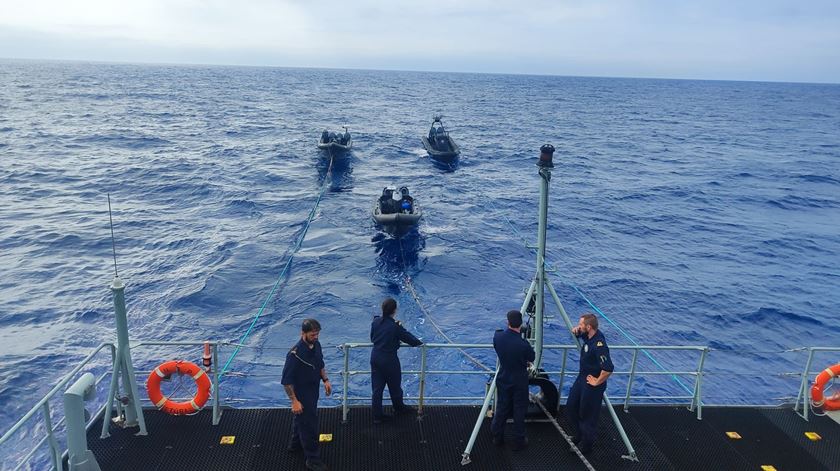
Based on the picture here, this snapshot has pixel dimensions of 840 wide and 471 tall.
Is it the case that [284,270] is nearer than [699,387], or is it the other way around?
[699,387]

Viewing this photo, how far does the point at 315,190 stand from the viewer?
38500 mm

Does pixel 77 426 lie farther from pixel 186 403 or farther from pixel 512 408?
pixel 512 408

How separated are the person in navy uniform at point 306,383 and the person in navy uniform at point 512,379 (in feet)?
7.12

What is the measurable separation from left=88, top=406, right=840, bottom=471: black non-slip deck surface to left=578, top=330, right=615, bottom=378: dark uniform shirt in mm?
1247

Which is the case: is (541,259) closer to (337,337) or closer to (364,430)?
(364,430)

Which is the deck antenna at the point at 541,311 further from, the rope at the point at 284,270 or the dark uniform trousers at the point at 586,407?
the rope at the point at 284,270

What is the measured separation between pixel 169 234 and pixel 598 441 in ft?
81.6

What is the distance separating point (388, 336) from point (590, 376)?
2590mm

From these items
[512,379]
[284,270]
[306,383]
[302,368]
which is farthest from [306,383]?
[284,270]

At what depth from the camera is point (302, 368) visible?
6648 mm

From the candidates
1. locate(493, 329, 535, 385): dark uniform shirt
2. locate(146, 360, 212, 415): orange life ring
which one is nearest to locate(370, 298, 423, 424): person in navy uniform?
locate(493, 329, 535, 385): dark uniform shirt

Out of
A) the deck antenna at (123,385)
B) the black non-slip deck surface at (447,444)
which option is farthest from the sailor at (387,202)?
the deck antenna at (123,385)

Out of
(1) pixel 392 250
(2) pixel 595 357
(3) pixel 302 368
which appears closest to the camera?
(3) pixel 302 368

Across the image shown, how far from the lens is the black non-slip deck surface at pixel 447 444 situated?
7027 millimetres
